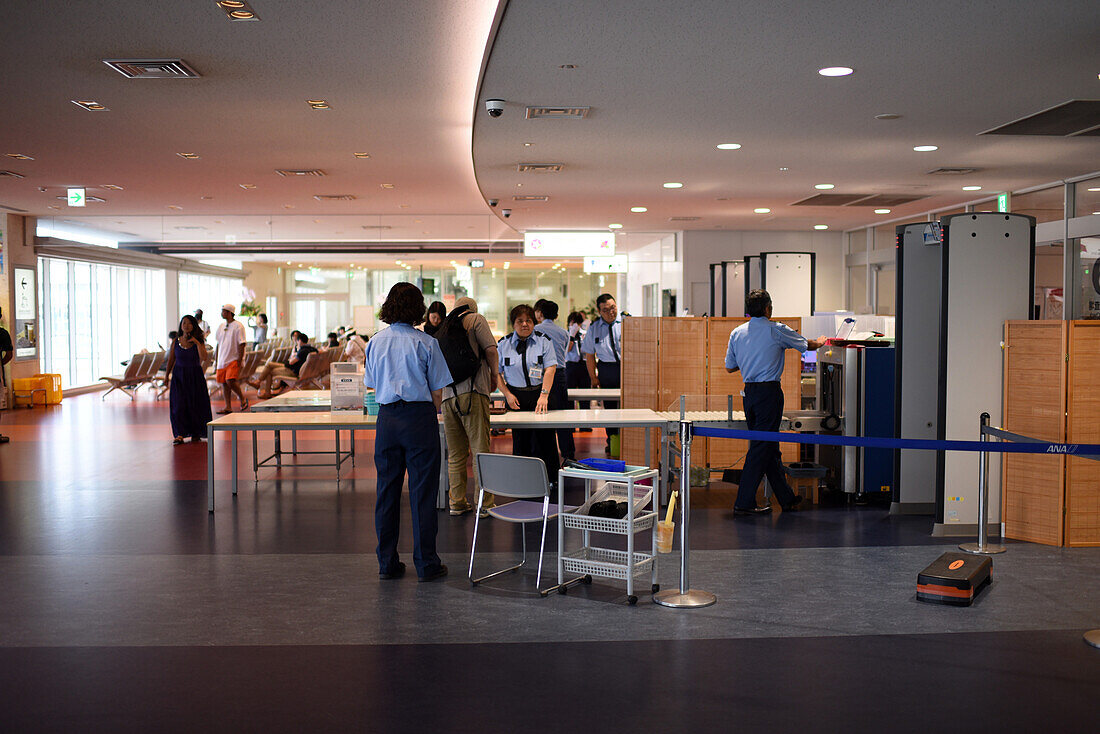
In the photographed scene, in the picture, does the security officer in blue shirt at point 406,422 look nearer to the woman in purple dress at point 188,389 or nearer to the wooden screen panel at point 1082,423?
the wooden screen panel at point 1082,423

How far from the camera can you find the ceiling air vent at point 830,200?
12445mm

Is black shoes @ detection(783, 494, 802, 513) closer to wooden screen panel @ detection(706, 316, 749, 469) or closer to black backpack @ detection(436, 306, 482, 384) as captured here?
wooden screen panel @ detection(706, 316, 749, 469)

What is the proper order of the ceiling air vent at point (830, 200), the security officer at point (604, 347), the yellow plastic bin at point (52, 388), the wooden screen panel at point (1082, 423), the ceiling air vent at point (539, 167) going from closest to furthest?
the wooden screen panel at point (1082, 423) → the ceiling air vent at point (539, 167) → the security officer at point (604, 347) → the ceiling air vent at point (830, 200) → the yellow plastic bin at point (52, 388)

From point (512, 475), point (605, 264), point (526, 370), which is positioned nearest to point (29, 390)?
point (605, 264)

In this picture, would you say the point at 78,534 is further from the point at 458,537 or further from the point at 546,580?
the point at 546,580

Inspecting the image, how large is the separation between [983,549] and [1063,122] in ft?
11.8

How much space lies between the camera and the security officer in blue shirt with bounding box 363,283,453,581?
5141 mm

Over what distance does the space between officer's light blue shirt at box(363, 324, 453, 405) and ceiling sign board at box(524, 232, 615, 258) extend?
11.9 metres

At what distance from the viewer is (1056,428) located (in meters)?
6.06

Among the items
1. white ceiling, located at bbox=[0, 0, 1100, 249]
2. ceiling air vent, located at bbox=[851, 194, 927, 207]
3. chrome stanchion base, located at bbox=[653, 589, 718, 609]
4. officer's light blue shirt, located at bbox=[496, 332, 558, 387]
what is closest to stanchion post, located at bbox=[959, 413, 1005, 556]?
chrome stanchion base, located at bbox=[653, 589, 718, 609]

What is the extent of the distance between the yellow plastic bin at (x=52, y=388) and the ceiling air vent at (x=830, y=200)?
1175 centimetres

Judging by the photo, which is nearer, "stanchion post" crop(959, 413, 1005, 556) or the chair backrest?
the chair backrest

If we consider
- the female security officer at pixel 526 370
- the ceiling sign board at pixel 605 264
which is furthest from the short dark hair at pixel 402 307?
the ceiling sign board at pixel 605 264

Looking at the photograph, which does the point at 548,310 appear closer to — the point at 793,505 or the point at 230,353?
the point at 793,505
